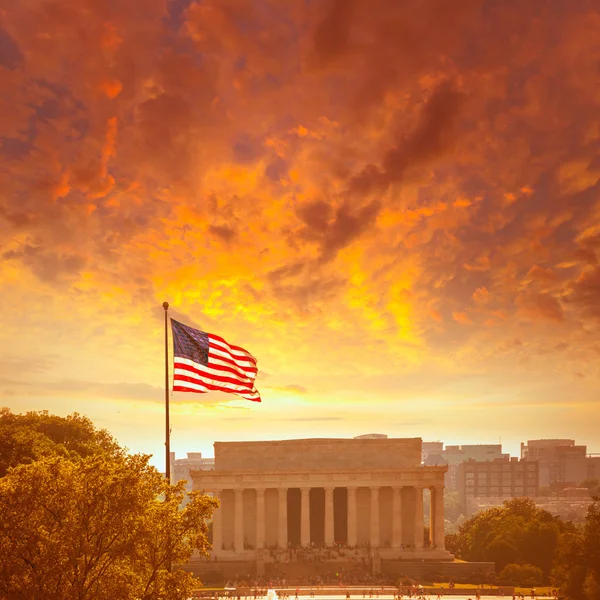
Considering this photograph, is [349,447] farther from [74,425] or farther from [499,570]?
[74,425]

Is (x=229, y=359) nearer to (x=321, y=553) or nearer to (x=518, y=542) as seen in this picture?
(x=321, y=553)

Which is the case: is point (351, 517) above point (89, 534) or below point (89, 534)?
below

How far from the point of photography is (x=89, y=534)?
30.2m

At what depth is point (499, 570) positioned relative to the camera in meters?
86.9

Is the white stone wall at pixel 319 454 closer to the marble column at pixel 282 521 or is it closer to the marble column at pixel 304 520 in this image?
the marble column at pixel 282 521

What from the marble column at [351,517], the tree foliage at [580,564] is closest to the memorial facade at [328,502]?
Result: the marble column at [351,517]

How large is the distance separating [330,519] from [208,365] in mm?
68802

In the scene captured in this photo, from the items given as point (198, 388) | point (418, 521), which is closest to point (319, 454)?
point (418, 521)

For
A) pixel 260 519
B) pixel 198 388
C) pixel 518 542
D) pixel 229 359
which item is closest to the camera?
pixel 198 388

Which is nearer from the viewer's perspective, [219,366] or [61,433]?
[219,366]

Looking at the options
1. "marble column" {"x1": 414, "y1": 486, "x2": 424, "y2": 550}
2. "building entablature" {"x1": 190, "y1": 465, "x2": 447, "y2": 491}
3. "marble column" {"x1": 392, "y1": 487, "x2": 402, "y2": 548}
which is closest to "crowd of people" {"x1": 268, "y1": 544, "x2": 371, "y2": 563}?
"marble column" {"x1": 392, "y1": 487, "x2": 402, "y2": 548}

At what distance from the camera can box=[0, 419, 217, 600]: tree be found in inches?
1161

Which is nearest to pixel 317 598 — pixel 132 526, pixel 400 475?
pixel 400 475

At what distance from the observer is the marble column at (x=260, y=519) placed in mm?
100812
